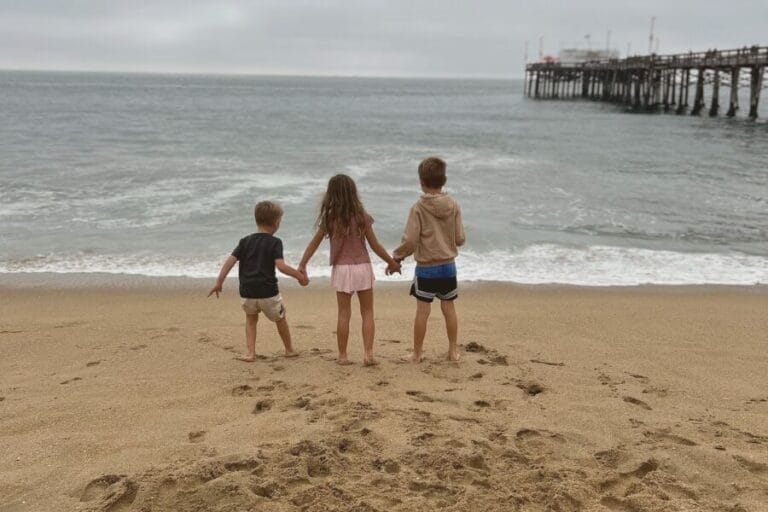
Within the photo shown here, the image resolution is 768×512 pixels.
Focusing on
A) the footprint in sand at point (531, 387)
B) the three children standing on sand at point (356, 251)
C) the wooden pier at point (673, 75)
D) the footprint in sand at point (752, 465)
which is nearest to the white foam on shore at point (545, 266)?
the three children standing on sand at point (356, 251)

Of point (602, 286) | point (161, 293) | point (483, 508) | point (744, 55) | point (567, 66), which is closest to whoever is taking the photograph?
point (483, 508)

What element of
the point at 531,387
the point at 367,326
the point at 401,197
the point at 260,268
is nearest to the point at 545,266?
the point at 367,326

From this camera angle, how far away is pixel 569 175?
1889 cm

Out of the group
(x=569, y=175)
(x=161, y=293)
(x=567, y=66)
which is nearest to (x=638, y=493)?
(x=161, y=293)

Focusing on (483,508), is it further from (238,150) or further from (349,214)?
(238,150)

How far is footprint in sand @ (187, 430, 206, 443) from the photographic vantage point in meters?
3.61

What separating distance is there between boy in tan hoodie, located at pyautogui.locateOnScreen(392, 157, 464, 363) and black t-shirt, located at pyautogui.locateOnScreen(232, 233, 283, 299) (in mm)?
939

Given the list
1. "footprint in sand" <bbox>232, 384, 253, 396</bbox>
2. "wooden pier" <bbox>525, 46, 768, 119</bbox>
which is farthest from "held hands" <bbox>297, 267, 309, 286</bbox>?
"wooden pier" <bbox>525, 46, 768, 119</bbox>

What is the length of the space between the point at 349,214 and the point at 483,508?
7.95ft

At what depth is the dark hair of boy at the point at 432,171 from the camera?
4754mm

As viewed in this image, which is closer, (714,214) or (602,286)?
(602,286)

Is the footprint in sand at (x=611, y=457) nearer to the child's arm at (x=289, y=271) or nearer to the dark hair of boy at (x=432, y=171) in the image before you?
the dark hair of boy at (x=432, y=171)

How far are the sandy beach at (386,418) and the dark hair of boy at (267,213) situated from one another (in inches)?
43.3

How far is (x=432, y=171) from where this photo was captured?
476 centimetres
